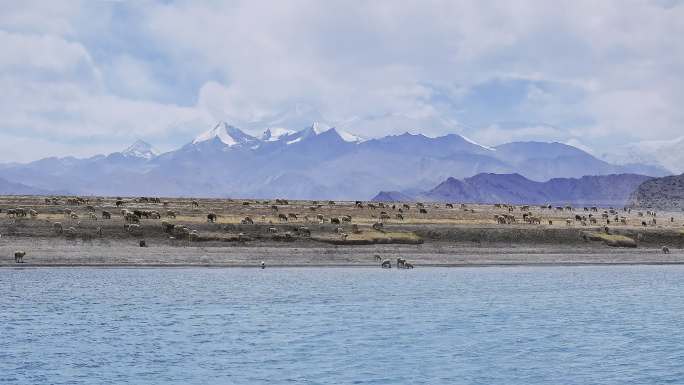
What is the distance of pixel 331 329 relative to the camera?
43625mm

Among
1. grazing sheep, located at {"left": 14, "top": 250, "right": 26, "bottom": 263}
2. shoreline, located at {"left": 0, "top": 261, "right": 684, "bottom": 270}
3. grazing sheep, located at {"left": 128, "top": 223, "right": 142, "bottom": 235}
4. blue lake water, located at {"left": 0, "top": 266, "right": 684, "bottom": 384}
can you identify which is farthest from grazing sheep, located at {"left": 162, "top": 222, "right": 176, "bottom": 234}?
blue lake water, located at {"left": 0, "top": 266, "right": 684, "bottom": 384}

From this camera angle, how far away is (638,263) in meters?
86.7

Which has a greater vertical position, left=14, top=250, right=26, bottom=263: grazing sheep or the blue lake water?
left=14, top=250, right=26, bottom=263: grazing sheep

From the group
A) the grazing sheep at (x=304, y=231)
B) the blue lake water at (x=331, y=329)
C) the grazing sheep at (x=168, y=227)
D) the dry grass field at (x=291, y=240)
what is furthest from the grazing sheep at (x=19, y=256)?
the grazing sheep at (x=304, y=231)

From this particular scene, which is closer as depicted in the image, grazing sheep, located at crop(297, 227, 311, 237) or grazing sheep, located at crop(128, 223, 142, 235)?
grazing sheep, located at crop(128, 223, 142, 235)

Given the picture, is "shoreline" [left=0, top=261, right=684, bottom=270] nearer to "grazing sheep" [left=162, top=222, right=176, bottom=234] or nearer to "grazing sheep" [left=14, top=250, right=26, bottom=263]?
"grazing sheep" [left=14, top=250, right=26, bottom=263]

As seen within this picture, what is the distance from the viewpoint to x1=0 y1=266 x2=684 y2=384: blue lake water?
112 feet

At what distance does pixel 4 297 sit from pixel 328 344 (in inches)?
862

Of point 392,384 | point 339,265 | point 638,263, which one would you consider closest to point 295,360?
point 392,384

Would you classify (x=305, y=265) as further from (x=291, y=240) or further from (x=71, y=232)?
(x=71, y=232)

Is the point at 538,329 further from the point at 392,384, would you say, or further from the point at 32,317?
the point at 32,317

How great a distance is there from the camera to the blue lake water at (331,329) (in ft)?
112

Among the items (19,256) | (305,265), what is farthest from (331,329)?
(19,256)

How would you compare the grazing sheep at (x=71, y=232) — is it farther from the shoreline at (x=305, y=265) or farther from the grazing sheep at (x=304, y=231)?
the grazing sheep at (x=304, y=231)
